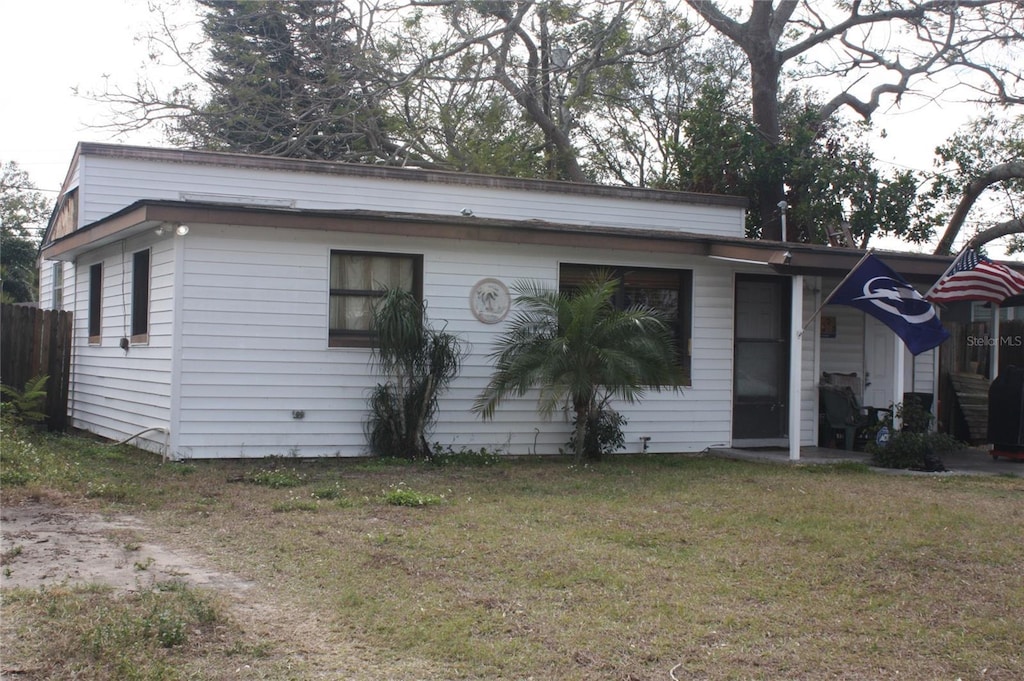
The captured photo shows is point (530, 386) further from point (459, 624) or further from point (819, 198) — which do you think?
point (819, 198)

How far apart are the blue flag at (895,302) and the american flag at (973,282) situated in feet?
1.77

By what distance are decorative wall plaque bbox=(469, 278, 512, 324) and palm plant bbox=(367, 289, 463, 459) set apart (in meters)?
0.59

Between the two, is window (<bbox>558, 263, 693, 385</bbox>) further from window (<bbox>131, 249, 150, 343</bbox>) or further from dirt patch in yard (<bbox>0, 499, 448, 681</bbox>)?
dirt patch in yard (<bbox>0, 499, 448, 681</bbox>)

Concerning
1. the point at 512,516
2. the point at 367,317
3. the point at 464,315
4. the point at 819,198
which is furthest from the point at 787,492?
the point at 819,198

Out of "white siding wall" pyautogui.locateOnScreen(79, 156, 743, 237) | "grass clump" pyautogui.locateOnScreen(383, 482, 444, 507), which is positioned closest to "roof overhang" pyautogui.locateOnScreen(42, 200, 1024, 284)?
"white siding wall" pyautogui.locateOnScreen(79, 156, 743, 237)

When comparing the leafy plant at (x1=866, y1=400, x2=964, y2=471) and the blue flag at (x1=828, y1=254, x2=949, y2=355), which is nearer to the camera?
the leafy plant at (x1=866, y1=400, x2=964, y2=471)

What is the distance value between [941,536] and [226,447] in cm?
738

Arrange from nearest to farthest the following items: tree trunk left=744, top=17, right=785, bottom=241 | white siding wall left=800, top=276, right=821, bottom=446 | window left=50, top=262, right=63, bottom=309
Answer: white siding wall left=800, top=276, right=821, bottom=446 → window left=50, top=262, right=63, bottom=309 → tree trunk left=744, top=17, right=785, bottom=241

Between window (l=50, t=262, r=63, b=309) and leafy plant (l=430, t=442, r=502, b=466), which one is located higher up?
window (l=50, t=262, r=63, b=309)

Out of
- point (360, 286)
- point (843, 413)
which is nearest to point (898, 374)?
point (843, 413)

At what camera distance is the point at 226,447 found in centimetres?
1113

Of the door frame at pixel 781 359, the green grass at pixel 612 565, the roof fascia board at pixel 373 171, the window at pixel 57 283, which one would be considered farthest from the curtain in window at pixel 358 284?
the window at pixel 57 283

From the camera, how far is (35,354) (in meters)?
14.3

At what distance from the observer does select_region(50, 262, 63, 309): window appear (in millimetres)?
16859
